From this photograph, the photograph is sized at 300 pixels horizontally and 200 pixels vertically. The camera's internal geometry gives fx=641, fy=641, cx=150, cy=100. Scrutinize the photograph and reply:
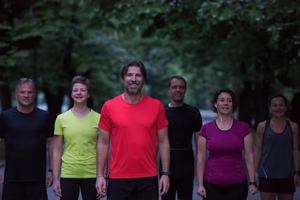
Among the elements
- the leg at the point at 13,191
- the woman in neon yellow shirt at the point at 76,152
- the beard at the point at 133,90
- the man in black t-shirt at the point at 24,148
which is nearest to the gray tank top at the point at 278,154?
the woman in neon yellow shirt at the point at 76,152

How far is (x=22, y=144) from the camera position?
6203 millimetres

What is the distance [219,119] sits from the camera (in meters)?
6.16

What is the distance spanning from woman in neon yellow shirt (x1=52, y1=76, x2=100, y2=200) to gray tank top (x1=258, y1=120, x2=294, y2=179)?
1.89m

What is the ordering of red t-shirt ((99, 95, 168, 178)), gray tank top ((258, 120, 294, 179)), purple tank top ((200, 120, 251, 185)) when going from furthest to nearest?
1. gray tank top ((258, 120, 294, 179))
2. purple tank top ((200, 120, 251, 185))
3. red t-shirt ((99, 95, 168, 178))

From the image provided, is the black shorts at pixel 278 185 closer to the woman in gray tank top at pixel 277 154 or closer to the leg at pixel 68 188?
the woman in gray tank top at pixel 277 154

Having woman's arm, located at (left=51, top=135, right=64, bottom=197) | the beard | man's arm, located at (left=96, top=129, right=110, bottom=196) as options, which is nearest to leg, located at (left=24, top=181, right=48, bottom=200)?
woman's arm, located at (left=51, top=135, right=64, bottom=197)

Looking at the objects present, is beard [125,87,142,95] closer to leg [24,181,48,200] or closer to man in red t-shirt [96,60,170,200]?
man in red t-shirt [96,60,170,200]

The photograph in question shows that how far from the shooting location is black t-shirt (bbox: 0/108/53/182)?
20.4ft

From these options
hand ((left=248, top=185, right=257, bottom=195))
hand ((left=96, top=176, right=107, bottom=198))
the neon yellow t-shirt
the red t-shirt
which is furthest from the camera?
the neon yellow t-shirt

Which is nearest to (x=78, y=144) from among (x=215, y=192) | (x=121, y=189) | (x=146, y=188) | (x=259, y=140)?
(x=121, y=189)

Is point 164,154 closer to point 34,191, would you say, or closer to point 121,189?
point 121,189

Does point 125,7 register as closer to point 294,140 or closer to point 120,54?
point 294,140

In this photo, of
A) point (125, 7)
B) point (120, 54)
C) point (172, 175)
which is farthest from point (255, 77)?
point (172, 175)

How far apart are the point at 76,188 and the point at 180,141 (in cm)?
154
